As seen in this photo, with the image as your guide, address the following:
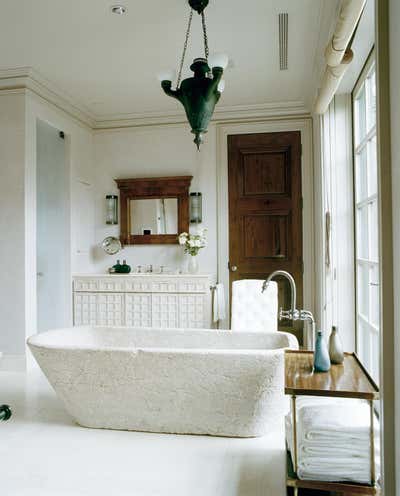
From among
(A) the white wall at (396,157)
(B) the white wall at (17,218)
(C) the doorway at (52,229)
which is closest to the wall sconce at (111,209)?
(C) the doorway at (52,229)

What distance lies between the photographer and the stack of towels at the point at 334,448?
6.12 feet

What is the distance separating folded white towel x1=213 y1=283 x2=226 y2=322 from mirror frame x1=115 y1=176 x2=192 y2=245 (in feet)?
2.79

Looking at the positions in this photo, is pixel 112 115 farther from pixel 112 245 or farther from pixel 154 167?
pixel 112 245

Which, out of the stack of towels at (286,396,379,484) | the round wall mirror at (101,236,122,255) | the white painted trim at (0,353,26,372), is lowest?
the white painted trim at (0,353,26,372)

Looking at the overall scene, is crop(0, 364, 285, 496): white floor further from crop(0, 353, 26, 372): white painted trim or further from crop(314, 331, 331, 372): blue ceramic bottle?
crop(0, 353, 26, 372): white painted trim

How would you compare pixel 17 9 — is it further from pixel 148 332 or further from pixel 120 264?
pixel 120 264

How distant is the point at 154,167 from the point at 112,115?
85 cm

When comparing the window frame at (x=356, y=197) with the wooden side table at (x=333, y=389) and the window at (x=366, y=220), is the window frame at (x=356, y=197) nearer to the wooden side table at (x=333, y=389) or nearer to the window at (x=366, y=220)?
the window at (x=366, y=220)

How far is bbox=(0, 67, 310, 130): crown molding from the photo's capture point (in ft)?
14.0

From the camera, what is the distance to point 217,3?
3.10 meters

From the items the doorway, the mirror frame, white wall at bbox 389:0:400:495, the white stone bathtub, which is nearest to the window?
the white stone bathtub

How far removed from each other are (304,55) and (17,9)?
2374 millimetres

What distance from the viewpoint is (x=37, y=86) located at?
14.5 feet

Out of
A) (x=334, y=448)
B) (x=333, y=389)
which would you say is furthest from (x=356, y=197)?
(x=334, y=448)
